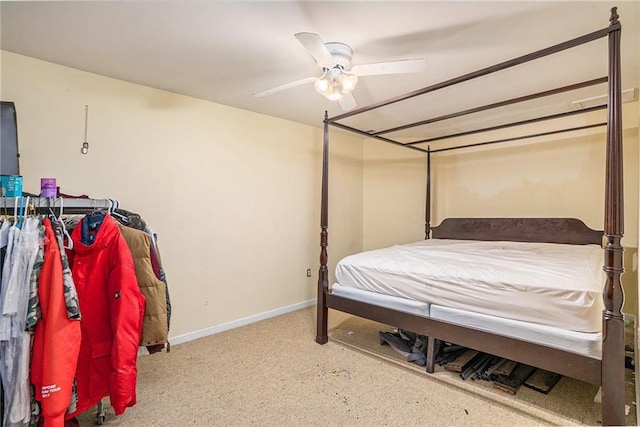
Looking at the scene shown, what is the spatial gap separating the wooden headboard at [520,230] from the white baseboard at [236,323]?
84.1 inches

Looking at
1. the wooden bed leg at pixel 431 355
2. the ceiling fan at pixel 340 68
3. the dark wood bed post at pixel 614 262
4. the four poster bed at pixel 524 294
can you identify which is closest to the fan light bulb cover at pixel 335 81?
the ceiling fan at pixel 340 68

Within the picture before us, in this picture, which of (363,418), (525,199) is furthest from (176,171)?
(525,199)

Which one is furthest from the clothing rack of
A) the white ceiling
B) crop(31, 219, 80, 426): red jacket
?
the white ceiling

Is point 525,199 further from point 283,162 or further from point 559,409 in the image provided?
point 283,162

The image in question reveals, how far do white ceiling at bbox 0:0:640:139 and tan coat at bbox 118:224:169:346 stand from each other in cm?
125

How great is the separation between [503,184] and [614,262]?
269cm

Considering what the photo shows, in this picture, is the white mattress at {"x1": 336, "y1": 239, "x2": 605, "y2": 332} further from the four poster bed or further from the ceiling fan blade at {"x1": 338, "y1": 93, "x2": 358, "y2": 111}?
the ceiling fan blade at {"x1": 338, "y1": 93, "x2": 358, "y2": 111}

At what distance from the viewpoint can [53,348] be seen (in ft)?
4.85

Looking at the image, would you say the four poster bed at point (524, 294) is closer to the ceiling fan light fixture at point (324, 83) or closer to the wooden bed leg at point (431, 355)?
the wooden bed leg at point (431, 355)

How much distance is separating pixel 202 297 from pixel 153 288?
1.35 m

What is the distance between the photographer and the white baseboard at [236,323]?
2.96 metres

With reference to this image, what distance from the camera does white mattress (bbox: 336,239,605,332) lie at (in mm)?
1744

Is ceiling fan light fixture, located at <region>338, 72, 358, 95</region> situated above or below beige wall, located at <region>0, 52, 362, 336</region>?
above

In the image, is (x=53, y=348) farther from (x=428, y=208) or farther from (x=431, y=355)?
(x=428, y=208)
